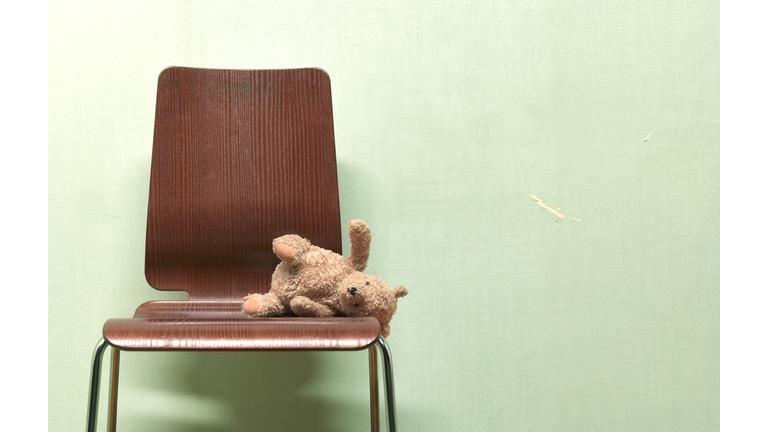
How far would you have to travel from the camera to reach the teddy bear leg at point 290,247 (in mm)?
868

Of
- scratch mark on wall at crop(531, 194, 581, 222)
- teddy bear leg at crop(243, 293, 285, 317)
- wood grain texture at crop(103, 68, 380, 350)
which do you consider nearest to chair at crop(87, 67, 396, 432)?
wood grain texture at crop(103, 68, 380, 350)

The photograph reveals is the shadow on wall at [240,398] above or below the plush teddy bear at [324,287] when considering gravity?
below

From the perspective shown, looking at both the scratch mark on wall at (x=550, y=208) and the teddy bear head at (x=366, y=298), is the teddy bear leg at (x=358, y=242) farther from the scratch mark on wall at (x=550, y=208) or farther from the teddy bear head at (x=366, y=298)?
the scratch mark on wall at (x=550, y=208)

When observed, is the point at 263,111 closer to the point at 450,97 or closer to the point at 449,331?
the point at 450,97

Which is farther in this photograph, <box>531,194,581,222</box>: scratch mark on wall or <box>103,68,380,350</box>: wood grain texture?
<box>531,194,581,222</box>: scratch mark on wall

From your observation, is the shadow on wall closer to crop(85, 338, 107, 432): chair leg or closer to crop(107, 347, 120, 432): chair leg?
crop(107, 347, 120, 432): chair leg

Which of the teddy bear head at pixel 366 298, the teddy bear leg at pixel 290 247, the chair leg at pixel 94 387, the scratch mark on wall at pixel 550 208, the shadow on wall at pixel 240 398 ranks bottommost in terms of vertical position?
the shadow on wall at pixel 240 398

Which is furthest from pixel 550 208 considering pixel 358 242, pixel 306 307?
pixel 306 307

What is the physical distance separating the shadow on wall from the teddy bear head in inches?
13.5

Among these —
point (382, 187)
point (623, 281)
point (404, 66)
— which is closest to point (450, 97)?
point (404, 66)

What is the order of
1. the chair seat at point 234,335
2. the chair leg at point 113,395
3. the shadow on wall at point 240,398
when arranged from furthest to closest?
the shadow on wall at point 240,398 < the chair leg at point 113,395 < the chair seat at point 234,335

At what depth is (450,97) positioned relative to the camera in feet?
3.81

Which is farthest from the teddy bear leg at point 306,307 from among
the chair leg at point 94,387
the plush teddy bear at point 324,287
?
the chair leg at point 94,387

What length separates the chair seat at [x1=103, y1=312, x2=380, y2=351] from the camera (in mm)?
674
